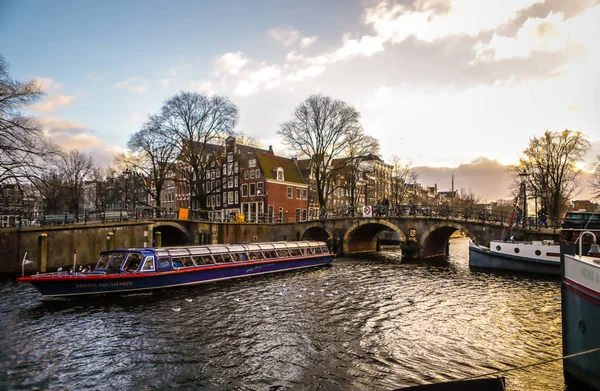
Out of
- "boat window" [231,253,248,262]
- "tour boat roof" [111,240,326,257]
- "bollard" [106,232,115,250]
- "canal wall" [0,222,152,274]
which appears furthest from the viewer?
"bollard" [106,232,115,250]

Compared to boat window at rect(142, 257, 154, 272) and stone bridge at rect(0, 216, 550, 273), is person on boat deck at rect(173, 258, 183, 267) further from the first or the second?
stone bridge at rect(0, 216, 550, 273)

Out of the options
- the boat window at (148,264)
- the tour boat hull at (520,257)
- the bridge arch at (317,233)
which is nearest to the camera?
the boat window at (148,264)

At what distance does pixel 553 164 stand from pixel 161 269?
44.5m

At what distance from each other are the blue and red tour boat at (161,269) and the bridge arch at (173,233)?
13925 mm

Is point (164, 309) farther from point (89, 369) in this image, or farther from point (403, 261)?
point (403, 261)

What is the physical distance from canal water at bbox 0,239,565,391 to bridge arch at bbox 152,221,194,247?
17.5 m

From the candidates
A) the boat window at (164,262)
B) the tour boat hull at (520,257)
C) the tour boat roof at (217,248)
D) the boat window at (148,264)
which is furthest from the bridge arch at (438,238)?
the boat window at (148,264)

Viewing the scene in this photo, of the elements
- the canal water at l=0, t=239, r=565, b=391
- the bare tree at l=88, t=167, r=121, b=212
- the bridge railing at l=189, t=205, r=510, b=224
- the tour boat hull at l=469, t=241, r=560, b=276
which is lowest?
the canal water at l=0, t=239, r=565, b=391

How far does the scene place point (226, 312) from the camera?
54.3 feet

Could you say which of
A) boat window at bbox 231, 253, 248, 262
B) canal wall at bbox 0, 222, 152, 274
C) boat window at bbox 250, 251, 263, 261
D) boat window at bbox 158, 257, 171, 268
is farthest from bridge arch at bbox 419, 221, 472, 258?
canal wall at bbox 0, 222, 152, 274

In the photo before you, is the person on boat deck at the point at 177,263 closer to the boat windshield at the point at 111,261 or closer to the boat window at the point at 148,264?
the boat window at the point at 148,264

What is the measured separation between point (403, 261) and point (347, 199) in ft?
140

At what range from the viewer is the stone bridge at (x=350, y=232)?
35531 millimetres

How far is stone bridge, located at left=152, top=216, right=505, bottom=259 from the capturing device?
3553cm
